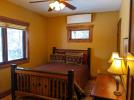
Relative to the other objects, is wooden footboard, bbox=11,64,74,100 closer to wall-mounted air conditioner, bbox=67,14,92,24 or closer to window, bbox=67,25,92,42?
window, bbox=67,25,92,42

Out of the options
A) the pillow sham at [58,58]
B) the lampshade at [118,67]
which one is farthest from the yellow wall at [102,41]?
the lampshade at [118,67]

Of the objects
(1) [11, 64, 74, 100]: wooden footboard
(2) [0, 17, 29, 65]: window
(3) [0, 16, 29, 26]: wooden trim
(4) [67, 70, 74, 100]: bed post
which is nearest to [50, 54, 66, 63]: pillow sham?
(2) [0, 17, 29, 65]: window

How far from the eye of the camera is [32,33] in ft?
15.0

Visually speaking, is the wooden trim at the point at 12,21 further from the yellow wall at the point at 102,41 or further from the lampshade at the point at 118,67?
the lampshade at the point at 118,67

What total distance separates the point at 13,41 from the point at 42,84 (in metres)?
1.95

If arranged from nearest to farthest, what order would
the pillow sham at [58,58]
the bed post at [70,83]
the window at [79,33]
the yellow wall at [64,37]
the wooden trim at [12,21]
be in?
the bed post at [70,83], the wooden trim at [12,21], the yellow wall at [64,37], the pillow sham at [58,58], the window at [79,33]

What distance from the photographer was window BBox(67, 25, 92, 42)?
4.86 m

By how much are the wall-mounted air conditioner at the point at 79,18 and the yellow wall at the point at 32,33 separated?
3.53ft

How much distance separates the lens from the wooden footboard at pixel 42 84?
240 centimetres

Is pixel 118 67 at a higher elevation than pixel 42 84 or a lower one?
higher

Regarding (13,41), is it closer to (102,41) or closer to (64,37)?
(64,37)

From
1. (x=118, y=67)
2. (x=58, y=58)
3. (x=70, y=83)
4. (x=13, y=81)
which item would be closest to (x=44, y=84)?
(x=70, y=83)

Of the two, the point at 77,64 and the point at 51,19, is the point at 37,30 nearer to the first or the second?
the point at 51,19

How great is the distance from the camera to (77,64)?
4.44 meters
